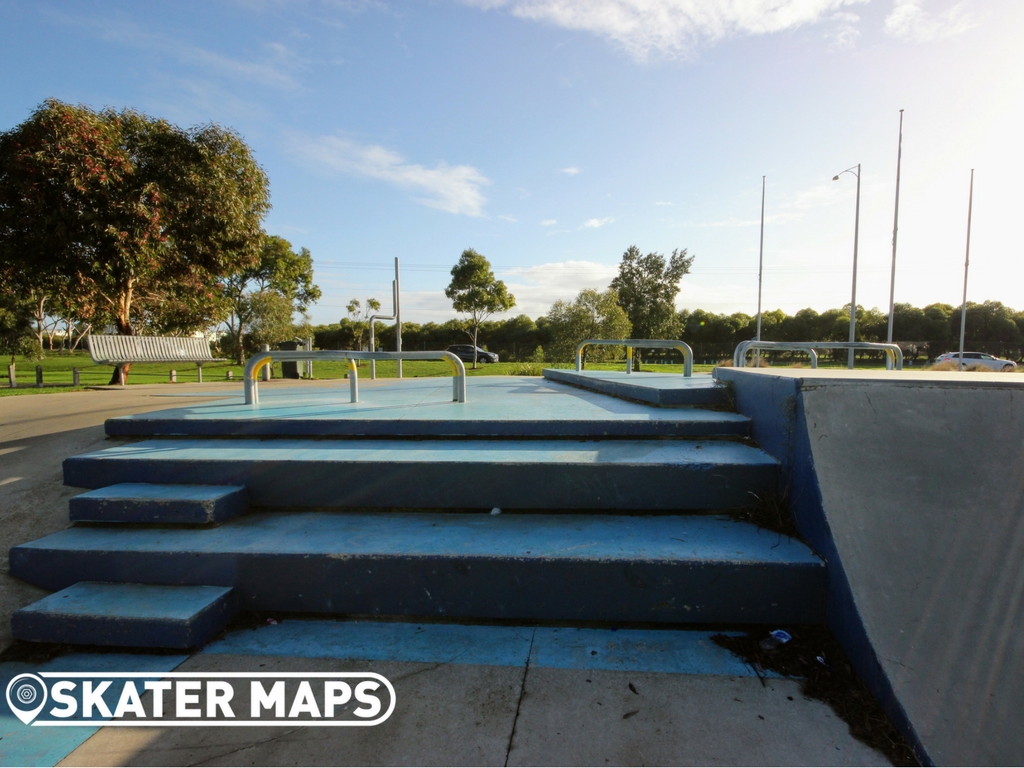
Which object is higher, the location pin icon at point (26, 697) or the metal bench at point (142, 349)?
the metal bench at point (142, 349)

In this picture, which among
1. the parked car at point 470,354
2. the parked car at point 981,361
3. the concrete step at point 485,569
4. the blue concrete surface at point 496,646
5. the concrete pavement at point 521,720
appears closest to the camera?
the concrete pavement at point 521,720

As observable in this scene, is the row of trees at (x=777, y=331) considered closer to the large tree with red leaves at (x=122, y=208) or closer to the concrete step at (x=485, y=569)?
the large tree with red leaves at (x=122, y=208)

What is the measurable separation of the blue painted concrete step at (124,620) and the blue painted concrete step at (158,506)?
0.43 metres

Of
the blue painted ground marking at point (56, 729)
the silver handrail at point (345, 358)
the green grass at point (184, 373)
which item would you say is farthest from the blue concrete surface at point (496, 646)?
the green grass at point (184, 373)

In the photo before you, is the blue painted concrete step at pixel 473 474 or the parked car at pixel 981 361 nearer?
the blue painted concrete step at pixel 473 474

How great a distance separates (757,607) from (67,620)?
8.83ft

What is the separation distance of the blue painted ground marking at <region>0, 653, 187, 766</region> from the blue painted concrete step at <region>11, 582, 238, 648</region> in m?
0.05

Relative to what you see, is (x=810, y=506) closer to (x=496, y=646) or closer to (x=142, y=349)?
(x=496, y=646)

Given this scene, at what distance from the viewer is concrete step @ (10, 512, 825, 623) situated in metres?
1.93

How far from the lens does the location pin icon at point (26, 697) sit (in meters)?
1.58

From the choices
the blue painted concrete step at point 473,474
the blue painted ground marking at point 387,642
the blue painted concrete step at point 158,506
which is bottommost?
the blue painted ground marking at point 387,642

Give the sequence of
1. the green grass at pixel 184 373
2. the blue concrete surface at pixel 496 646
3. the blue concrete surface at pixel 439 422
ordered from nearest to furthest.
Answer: the blue concrete surface at pixel 496 646 < the blue concrete surface at pixel 439 422 < the green grass at pixel 184 373

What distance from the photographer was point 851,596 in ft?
5.70

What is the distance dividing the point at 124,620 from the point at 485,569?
1.39 meters
